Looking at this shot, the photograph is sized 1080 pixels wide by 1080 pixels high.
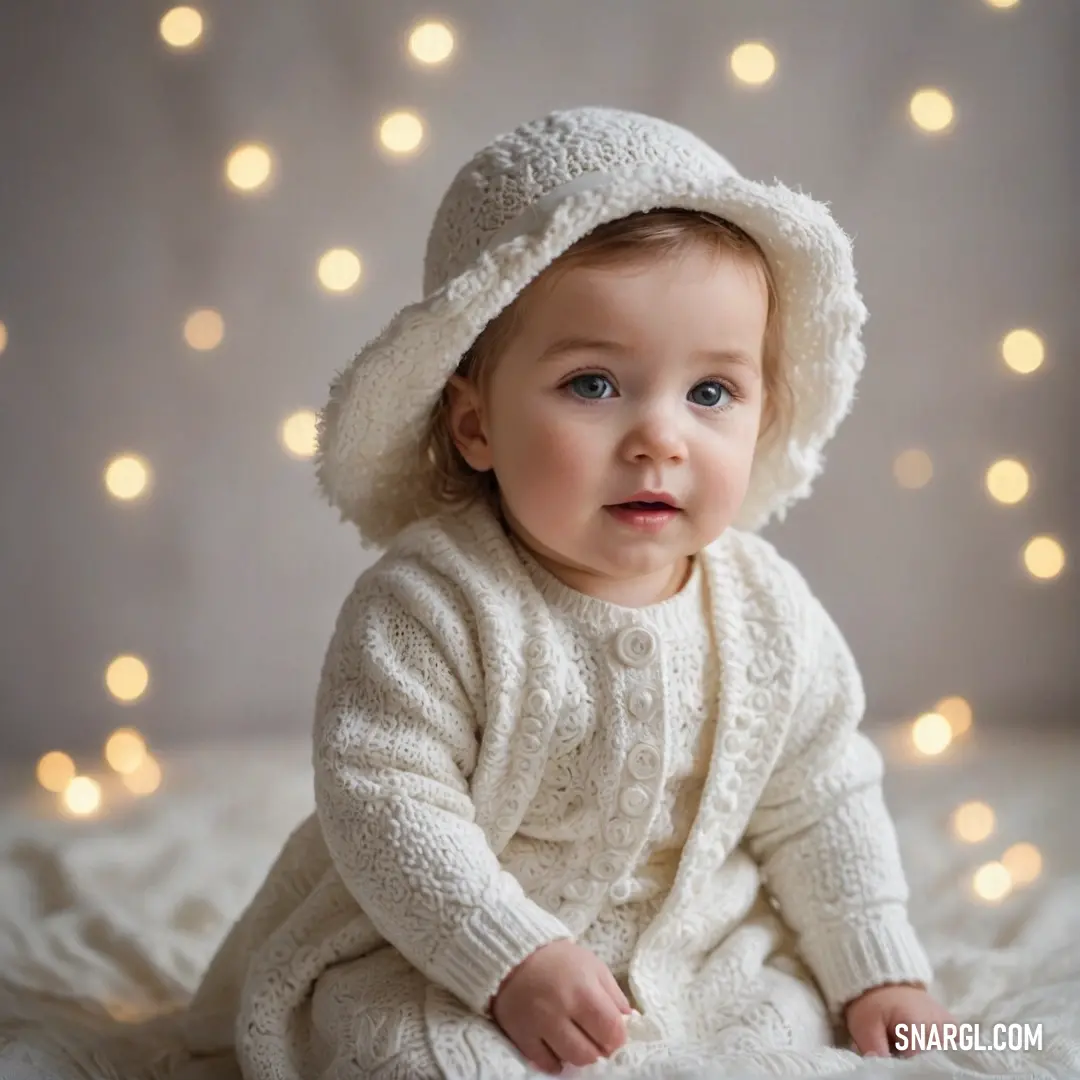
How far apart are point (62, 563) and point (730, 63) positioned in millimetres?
995

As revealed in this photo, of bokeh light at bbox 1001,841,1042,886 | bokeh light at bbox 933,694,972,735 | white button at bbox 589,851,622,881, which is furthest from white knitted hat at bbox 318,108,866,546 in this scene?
bokeh light at bbox 933,694,972,735

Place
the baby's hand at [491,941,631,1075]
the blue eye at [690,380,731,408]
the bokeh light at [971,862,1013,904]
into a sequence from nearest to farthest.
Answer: the baby's hand at [491,941,631,1075] < the blue eye at [690,380,731,408] < the bokeh light at [971,862,1013,904]

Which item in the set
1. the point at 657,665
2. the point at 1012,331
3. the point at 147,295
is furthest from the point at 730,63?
the point at 657,665

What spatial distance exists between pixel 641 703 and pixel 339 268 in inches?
33.3

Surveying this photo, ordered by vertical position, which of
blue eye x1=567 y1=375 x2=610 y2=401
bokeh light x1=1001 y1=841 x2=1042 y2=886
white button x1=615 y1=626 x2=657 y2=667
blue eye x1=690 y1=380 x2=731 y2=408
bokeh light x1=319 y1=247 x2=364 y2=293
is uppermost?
bokeh light x1=319 y1=247 x2=364 y2=293

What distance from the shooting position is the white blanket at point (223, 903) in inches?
47.5

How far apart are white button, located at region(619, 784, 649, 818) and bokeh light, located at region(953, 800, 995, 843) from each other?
24.3 inches

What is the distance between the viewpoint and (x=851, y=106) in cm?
179

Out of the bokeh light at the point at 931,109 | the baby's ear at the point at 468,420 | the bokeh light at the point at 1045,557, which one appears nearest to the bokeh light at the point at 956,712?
the bokeh light at the point at 1045,557

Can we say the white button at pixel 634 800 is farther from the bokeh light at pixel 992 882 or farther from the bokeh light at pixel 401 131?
the bokeh light at pixel 401 131

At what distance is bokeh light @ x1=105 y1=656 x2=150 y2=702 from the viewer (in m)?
1.87

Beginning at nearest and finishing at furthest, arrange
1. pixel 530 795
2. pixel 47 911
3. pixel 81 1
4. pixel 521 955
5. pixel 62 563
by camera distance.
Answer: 1. pixel 521 955
2. pixel 530 795
3. pixel 47 911
4. pixel 81 1
5. pixel 62 563

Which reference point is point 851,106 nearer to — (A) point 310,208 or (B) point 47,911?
(A) point 310,208

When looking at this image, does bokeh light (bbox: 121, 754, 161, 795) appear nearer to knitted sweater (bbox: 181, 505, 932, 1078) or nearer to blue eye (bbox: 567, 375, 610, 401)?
knitted sweater (bbox: 181, 505, 932, 1078)
